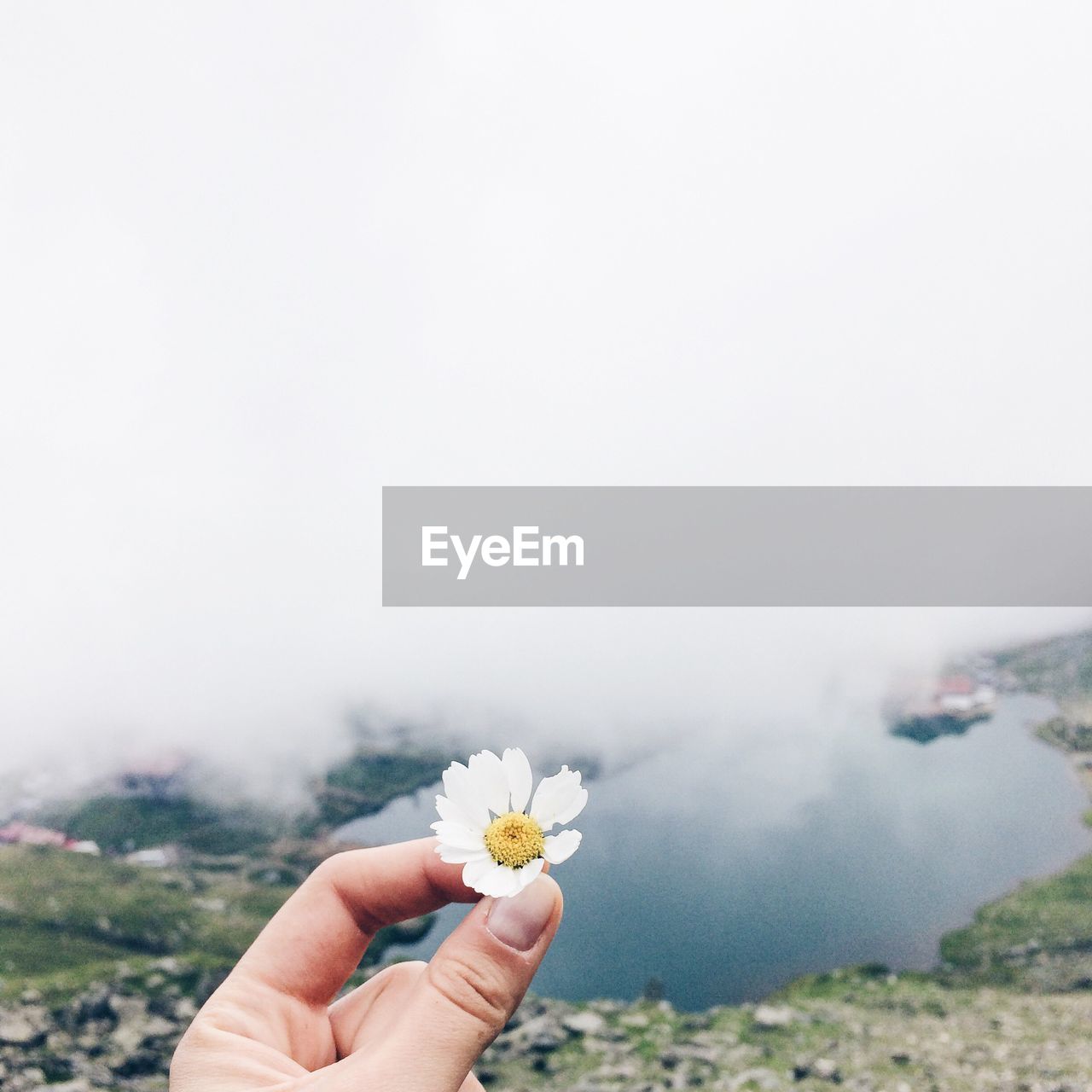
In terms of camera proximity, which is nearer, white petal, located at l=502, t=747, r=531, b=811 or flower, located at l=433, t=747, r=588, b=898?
flower, located at l=433, t=747, r=588, b=898

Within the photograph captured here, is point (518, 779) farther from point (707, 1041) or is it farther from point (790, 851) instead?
point (790, 851)

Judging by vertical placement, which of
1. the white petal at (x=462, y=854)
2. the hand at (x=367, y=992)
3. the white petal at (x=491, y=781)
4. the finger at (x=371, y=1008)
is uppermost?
the white petal at (x=491, y=781)

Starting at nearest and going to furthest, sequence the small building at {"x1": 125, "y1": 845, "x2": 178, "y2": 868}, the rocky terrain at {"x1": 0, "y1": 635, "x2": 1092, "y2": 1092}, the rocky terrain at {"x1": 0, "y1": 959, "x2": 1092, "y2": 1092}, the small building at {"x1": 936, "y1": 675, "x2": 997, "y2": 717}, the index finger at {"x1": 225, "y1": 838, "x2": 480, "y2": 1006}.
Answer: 1. the index finger at {"x1": 225, "y1": 838, "x2": 480, "y2": 1006}
2. the rocky terrain at {"x1": 0, "y1": 959, "x2": 1092, "y2": 1092}
3. the rocky terrain at {"x1": 0, "y1": 635, "x2": 1092, "y2": 1092}
4. the small building at {"x1": 125, "y1": 845, "x2": 178, "y2": 868}
5. the small building at {"x1": 936, "y1": 675, "x2": 997, "y2": 717}

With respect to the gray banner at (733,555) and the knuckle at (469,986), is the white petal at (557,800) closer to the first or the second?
the knuckle at (469,986)

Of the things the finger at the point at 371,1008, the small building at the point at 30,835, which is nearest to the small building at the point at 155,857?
the small building at the point at 30,835

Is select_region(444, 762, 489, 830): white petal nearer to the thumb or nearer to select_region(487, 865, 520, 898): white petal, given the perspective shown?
select_region(487, 865, 520, 898): white petal

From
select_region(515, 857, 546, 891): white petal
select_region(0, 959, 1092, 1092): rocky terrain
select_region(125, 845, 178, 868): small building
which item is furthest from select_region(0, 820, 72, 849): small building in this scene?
select_region(515, 857, 546, 891): white petal

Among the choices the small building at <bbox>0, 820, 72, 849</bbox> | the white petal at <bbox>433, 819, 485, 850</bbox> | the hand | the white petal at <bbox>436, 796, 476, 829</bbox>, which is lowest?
the small building at <bbox>0, 820, 72, 849</bbox>

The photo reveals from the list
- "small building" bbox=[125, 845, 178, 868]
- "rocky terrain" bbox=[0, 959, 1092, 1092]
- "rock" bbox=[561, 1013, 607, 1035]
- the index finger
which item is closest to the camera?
the index finger
